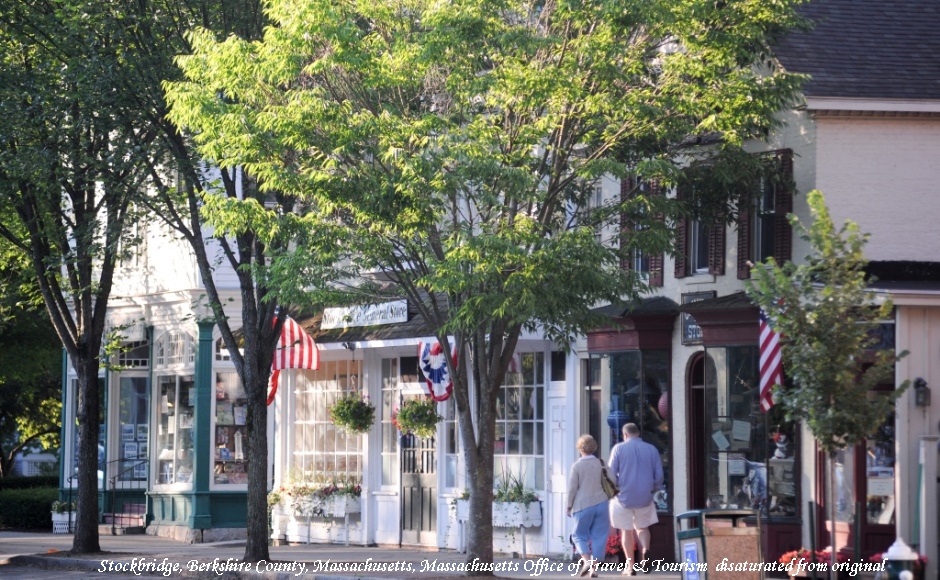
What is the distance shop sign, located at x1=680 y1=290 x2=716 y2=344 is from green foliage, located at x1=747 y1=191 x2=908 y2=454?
5323 mm

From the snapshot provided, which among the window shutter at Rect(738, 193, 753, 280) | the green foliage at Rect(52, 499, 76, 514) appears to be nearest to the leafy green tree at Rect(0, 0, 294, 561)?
the window shutter at Rect(738, 193, 753, 280)

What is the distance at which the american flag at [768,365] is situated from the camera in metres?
17.2

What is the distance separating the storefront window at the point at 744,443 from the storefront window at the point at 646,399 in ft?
2.97

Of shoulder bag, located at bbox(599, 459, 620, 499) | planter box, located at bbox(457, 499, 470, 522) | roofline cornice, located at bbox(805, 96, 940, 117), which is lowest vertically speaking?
planter box, located at bbox(457, 499, 470, 522)

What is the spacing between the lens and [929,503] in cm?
1575

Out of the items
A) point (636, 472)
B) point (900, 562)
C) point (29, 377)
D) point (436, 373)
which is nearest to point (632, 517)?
point (636, 472)

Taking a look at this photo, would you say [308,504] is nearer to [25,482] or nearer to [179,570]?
[179,570]

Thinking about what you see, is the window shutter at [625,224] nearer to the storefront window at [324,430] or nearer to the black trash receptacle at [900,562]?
the black trash receptacle at [900,562]

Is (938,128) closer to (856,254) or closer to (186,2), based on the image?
(856,254)

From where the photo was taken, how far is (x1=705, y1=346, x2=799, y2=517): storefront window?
17.9 metres

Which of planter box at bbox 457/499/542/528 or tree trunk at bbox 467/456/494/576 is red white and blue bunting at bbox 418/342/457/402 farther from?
tree trunk at bbox 467/456/494/576

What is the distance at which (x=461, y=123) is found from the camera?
1709cm

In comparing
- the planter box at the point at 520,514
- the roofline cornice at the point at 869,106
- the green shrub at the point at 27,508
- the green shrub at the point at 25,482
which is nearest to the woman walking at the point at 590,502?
the planter box at the point at 520,514

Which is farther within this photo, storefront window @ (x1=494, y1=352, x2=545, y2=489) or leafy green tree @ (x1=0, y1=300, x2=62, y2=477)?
leafy green tree @ (x1=0, y1=300, x2=62, y2=477)
